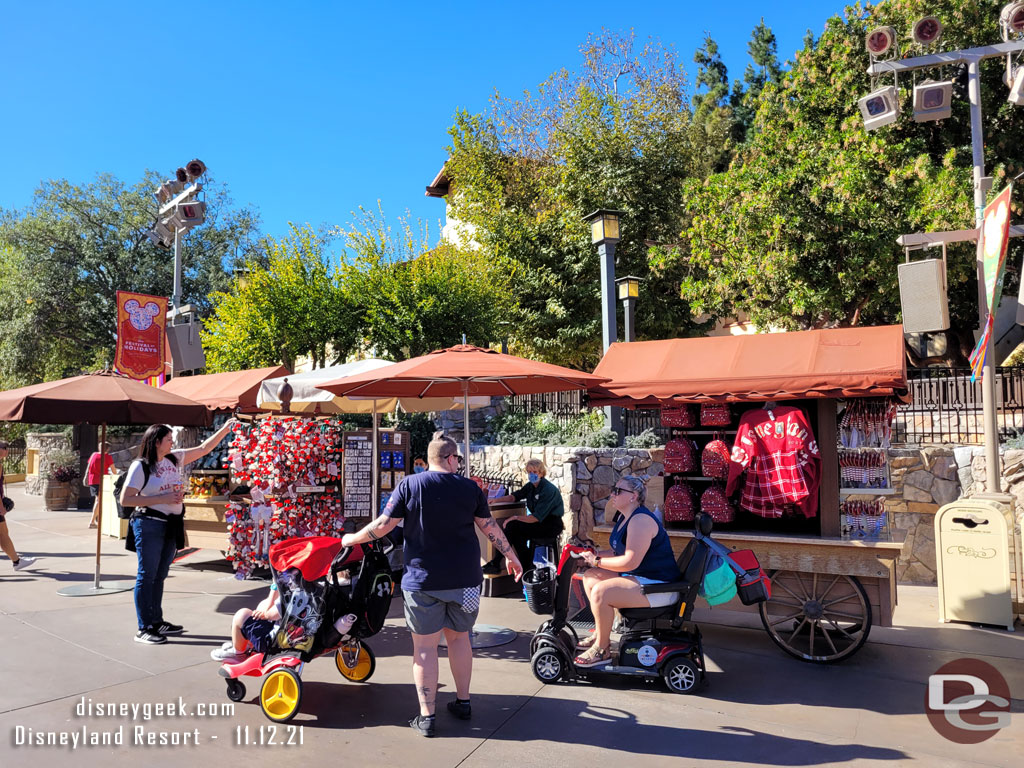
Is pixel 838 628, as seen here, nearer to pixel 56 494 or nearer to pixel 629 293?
pixel 629 293

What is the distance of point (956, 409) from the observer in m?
11.9

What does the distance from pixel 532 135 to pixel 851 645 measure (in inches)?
786

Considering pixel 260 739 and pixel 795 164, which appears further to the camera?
pixel 795 164

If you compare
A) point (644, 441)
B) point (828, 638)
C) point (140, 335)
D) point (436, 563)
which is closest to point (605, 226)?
point (644, 441)

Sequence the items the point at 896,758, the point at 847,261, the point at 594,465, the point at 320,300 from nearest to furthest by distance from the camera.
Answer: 1. the point at 896,758
2. the point at 594,465
3. the point at 847,261
4. the point at 320,300

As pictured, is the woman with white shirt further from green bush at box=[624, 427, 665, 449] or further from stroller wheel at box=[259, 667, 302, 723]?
green bush at box=[624, 427, 665, 449]

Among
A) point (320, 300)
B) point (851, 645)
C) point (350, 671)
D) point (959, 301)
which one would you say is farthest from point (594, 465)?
point (959, 301)

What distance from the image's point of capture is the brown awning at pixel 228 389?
35.8ft

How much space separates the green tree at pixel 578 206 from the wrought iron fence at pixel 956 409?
26.8 feet

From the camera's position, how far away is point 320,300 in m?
17.5

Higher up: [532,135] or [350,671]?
[532,135]

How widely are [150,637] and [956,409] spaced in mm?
11528

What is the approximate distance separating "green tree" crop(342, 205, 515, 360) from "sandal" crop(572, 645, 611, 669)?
11442 mm

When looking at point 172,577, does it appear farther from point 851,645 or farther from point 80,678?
point 851,645
